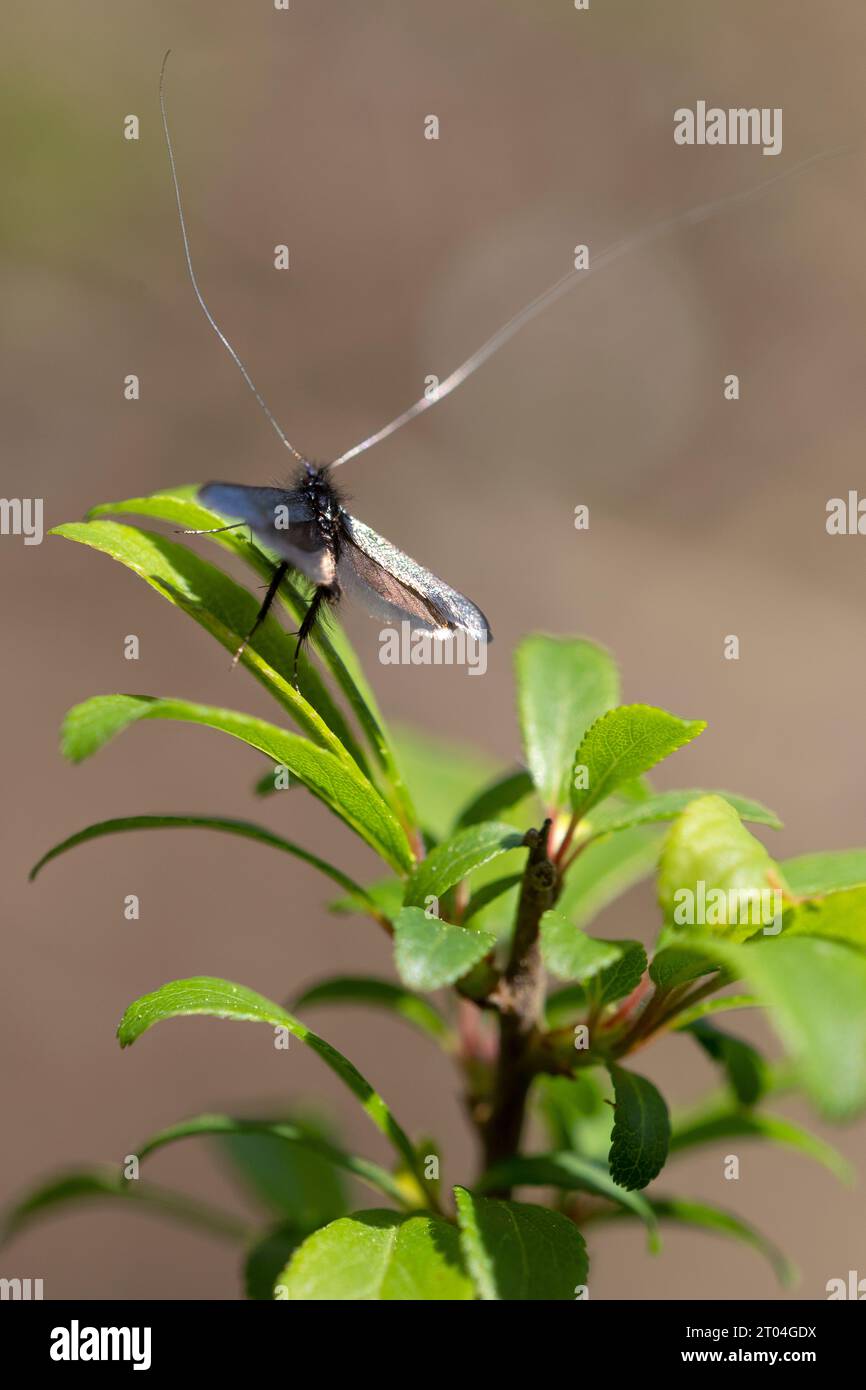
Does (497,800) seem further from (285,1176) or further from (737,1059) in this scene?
(285,1176)

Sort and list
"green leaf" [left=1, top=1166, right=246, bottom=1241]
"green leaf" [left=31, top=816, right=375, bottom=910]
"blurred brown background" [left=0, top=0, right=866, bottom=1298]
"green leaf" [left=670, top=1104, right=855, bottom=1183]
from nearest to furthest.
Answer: "green leaf" [left=31, top=816, right=375, bottom=910], "green leaf" [left=670, top=1104, right=855, bottom=1183], "green leaf" [left=1, top=1166, right=246, bottom=1241], "blurred brown background" [left=0, top=0, right=866, bottom=1298]

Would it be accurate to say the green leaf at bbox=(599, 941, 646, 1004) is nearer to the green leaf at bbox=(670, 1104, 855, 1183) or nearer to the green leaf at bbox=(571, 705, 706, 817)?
the green leaf at bbox=(571, 705, 706, 817)

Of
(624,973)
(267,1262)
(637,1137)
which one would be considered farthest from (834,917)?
(267,1262)

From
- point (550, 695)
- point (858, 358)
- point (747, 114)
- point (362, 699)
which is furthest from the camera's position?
point (747, 114)

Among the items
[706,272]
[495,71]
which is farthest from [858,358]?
[495,71]

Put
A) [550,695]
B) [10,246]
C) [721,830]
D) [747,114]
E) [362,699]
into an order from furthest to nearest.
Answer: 1. [747,114]
2. [10,246]
3. [550,695]
4. [362,699]
5. [721,830]

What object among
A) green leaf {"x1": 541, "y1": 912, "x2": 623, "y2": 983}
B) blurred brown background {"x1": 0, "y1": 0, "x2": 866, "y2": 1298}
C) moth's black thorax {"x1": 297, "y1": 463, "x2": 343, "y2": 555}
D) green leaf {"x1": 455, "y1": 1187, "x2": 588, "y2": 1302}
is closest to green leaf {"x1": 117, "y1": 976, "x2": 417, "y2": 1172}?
green leaf {"x1": 455, "y1": 1187, "x2": 588, "y2": 1302}

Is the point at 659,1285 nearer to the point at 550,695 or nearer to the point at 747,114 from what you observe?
the point at 550,695
